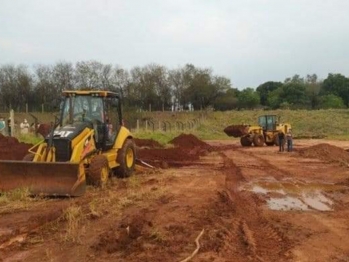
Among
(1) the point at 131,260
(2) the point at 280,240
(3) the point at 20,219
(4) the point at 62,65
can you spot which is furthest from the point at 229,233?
(4) the point at 62,65

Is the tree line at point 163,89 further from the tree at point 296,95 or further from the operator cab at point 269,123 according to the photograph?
the operator cab at point 269,123

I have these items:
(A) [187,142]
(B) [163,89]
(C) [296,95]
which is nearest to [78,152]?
(A) [187,142]

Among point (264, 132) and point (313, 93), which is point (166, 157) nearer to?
point (264, 132)

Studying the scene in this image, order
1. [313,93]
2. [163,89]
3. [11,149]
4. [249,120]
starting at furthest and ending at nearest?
[313,93], [163,89], [249,120], [11,149]

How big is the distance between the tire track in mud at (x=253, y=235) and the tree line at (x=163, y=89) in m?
45.1

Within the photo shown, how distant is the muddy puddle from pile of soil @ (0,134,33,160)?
9.16 metres

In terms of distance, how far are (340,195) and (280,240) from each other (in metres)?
5.26

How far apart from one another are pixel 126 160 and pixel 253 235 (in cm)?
703

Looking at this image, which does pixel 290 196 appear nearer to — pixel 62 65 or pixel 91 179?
pixel 91 179

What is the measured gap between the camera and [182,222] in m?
8.05

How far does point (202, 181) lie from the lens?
13883mm

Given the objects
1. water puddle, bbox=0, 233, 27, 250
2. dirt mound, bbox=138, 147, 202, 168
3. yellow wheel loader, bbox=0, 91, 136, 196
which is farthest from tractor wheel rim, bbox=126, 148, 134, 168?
water puddle, bbox=0, 233, 27, 250

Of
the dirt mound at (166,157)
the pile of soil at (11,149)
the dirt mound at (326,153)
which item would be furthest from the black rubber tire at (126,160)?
the dirt mound at (326,153)

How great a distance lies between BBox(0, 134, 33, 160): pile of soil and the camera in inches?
704
